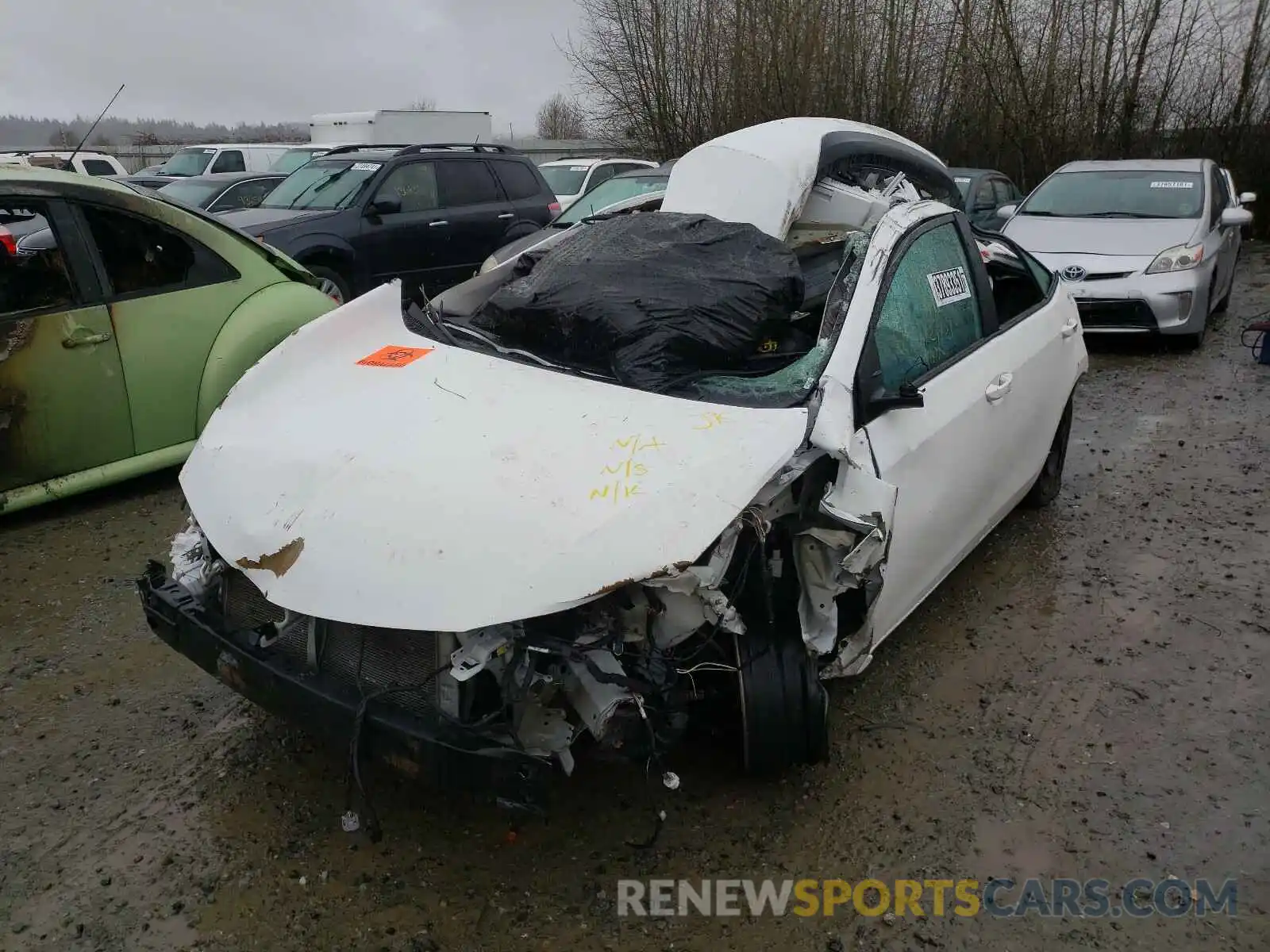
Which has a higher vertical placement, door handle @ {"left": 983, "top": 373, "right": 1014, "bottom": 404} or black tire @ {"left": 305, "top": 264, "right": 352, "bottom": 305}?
door handle @ {"left": 983, "top": 373, "right": 1014, "bottom": 404}

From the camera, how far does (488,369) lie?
3.07 meters

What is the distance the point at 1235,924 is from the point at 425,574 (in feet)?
7.10

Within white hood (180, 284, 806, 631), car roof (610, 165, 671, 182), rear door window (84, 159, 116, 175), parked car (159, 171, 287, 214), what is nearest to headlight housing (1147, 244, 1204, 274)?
car roof (610, 165, 671, 182)

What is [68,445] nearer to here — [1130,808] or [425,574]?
[425,574]

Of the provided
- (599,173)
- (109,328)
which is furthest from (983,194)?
(109,328)

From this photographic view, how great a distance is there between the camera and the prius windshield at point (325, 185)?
29.5ft

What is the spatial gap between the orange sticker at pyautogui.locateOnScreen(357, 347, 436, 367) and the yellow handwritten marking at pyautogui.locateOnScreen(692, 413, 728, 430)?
1.09 metres

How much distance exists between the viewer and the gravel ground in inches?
94.0

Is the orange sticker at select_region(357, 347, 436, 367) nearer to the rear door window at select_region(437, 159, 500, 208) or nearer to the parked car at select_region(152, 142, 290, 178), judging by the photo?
the rear door window at select_region(437, 159, 500, 208)

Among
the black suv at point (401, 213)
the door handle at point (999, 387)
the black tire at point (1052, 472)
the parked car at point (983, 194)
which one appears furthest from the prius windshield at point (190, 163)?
the door handle at point (999, 387)

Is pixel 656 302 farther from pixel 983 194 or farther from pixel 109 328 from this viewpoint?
pixel 983 194

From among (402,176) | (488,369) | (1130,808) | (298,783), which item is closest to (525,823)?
(298,783)

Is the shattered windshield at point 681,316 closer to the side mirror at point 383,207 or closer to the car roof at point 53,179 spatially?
the car roof at point 53,179

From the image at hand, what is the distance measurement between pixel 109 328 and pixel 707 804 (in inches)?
144
